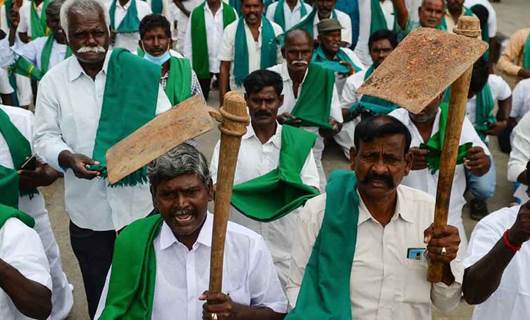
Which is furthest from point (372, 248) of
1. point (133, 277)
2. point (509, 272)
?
point (133, 277)

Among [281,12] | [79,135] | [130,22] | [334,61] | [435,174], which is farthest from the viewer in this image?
[281,12]

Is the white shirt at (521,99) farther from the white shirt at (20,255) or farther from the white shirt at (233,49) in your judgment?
the white shirt at (20,255)

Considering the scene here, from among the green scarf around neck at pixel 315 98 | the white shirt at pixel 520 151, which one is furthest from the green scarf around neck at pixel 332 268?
the green scarf around neck at pixel 315 98

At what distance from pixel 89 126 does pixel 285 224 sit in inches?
47.9

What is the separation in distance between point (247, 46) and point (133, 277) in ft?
15.3

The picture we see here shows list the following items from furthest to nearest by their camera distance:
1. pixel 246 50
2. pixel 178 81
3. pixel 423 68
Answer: pixel 246 50 < pixel 178 81 < pixel 423 68

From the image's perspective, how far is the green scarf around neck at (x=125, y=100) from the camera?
12.8ft

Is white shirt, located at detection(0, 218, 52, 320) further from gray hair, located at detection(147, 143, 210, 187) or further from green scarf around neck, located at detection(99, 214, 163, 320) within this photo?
gray hair, located at detection(147, 143, 210, 187)

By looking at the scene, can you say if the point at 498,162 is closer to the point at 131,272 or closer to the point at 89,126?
the point at 89,126

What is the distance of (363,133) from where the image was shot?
2.84 metres

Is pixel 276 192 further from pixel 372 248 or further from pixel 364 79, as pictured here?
pixel 364 79

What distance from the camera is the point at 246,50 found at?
281 inches

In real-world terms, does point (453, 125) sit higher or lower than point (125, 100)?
higher

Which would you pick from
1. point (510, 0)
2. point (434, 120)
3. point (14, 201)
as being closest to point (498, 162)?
point (434, 120)
